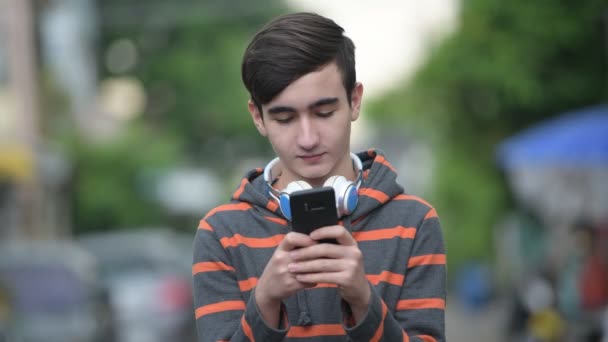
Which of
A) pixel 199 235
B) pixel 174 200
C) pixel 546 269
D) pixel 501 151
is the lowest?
pixel 174 200

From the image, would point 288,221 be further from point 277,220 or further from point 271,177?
point 271,177

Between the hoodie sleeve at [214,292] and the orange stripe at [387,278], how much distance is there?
0.71 ft

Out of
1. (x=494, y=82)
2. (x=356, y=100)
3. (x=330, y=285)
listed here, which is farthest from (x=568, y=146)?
(x=330, y=285)

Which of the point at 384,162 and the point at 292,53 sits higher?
the point at 292,53

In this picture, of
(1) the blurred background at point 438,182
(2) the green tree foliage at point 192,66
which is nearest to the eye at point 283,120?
(1) the blurred background at point 438,182

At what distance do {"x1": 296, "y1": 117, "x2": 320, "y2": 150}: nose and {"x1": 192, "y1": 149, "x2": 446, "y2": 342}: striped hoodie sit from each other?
18 cm

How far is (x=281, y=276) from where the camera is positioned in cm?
189

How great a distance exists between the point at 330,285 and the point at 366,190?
0.24 meters

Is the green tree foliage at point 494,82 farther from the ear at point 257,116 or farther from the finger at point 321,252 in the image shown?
the finger at point 321,252

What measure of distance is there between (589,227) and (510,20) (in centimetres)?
336

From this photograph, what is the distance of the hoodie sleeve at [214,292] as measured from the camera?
6.89 ft

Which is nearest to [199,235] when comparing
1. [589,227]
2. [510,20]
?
[589,227]

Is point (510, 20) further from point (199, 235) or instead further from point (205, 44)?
point (205, 44)

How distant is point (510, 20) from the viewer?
11156 mm
